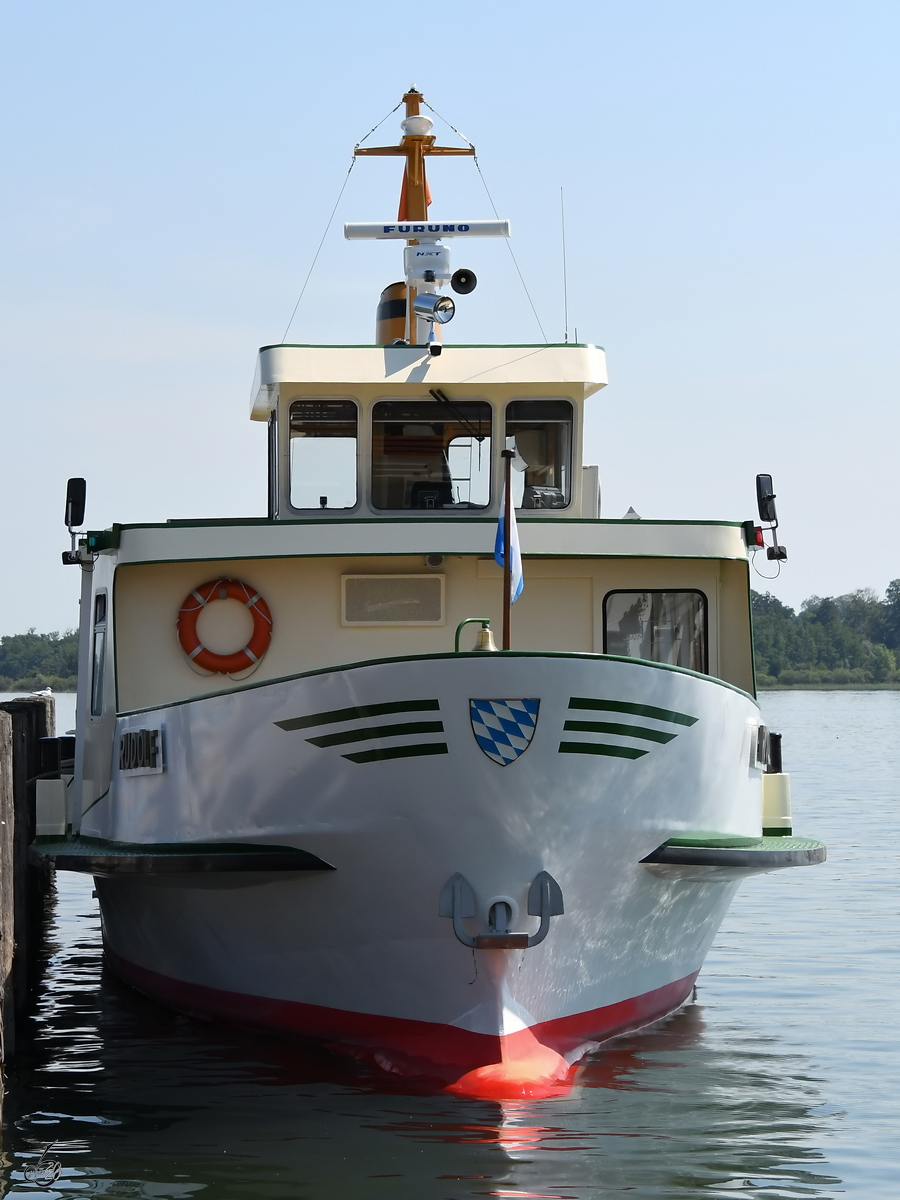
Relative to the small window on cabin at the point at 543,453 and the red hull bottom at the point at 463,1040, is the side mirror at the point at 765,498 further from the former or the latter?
the red hull bottom at the point at 463,1040

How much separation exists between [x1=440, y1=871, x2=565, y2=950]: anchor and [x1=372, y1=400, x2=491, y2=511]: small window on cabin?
4.11 m

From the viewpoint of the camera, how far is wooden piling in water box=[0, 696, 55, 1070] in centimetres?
921

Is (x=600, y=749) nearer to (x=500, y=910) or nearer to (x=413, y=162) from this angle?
(x=500, y=910)

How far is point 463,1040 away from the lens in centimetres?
824

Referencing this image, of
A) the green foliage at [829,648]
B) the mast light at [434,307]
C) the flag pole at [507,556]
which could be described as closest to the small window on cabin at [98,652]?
the mast light at [434,307]

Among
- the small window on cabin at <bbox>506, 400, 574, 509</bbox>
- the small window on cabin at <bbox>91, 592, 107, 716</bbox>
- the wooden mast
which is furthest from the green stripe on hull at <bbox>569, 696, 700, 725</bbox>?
the wooden mast

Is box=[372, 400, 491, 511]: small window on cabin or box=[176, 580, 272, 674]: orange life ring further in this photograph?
box=[372, 400, 491, 511]: small window on cabin

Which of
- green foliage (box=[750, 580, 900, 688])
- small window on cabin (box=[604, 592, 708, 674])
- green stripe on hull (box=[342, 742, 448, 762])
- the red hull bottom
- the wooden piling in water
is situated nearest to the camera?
green stripe on hull (box=[342, 742, 448, 762])

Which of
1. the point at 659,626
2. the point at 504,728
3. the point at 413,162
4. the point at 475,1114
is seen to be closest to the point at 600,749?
the point at 504,728

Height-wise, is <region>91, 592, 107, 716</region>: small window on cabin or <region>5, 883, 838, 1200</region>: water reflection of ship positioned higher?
<region>91, 592, 107, 716</region>: small window on cabin

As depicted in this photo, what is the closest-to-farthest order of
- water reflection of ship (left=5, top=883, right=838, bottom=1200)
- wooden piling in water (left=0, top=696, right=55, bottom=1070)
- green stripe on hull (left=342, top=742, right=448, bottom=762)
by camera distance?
1. water reflection of ship (left=5, top=883, right=838, bottom=1200)
2. green stripe on hull (left=342, top=742, right=448, bottom=762)
3. wooden piling in water (left=0, top=696, right=55, bottom=1070)

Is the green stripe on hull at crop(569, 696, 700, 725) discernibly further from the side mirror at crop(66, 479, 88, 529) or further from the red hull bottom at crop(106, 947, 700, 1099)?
the side mirror at crop(66, 479, 88, 529)

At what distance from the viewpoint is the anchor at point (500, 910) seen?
7.90 meters

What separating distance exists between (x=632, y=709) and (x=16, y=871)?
208 inches
